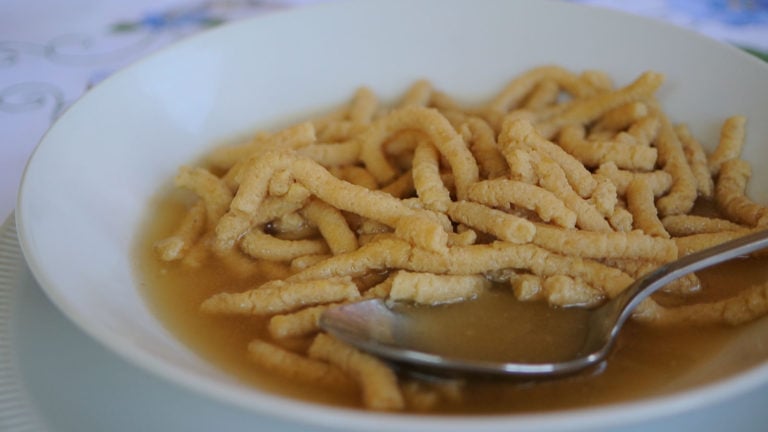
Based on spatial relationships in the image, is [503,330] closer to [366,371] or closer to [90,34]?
[366,371]

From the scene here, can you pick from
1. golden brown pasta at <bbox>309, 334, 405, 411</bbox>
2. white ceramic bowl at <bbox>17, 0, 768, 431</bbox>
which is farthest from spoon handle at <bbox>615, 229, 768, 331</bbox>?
golden brown pasta at <bbox>309, 334, 405, 411</bbox>

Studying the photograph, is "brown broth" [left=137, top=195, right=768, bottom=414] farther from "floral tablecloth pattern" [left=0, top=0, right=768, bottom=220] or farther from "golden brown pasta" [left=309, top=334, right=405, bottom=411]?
"floral tablecloth pattern" [left=0, top=0, right=768, bottom=220]

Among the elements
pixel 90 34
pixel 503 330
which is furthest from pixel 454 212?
pixel 90 34

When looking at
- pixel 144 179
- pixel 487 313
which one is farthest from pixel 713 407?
pixel 144 179

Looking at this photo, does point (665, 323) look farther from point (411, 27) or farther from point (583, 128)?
point (411, 27)

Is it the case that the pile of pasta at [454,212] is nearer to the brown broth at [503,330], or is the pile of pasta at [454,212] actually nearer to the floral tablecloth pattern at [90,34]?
the brown broth at [503,330]

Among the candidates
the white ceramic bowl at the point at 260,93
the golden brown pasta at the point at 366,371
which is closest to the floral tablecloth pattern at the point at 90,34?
the white ceramic bowl at the point at 260,93

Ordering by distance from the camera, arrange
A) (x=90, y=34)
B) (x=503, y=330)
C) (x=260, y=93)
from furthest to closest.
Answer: (x=90, y=34), (x=260, y=93), (x=503, y=330)
